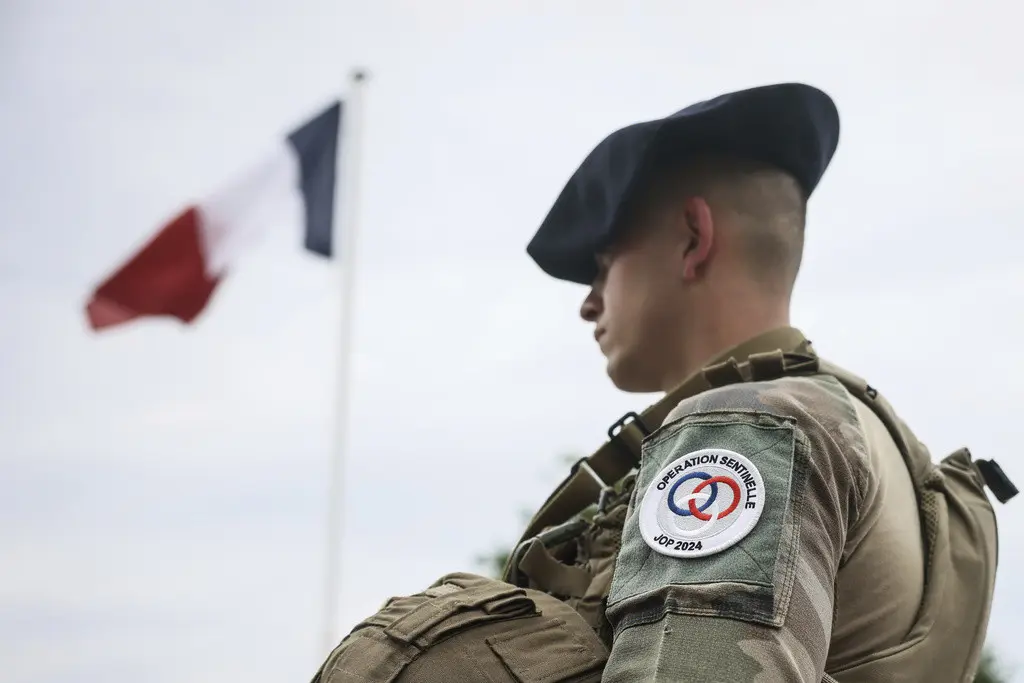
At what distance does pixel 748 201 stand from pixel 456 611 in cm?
114

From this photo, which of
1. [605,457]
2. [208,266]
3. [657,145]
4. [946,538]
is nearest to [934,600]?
[946,538]

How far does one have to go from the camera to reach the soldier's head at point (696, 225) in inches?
103

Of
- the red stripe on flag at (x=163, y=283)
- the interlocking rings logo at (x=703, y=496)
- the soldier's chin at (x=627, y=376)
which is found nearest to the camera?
the interlocking rings logo at (x=703, y=496)

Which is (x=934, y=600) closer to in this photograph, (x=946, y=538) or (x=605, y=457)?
(x=946, y=538)

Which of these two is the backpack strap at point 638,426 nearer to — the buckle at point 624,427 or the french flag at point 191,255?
the buckle at point 624,427

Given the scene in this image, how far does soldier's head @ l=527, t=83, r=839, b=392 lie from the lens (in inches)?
103

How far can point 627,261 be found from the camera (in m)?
2.68

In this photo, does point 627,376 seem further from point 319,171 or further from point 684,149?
point 319,171

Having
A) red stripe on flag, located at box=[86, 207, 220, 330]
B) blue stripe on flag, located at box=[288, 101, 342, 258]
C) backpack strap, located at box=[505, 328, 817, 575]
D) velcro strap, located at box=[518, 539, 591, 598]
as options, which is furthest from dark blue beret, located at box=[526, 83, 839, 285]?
blue stripe on flag, located at box=[288, 101, 342, 258]

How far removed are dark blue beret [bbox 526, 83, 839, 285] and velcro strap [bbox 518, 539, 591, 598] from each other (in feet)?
2.32

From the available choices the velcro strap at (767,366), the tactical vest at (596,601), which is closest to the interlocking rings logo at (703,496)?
the tactical vest at (596,601)

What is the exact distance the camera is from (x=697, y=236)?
2617 mm

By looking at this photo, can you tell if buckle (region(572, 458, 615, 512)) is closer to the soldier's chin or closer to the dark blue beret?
the soldier's chin

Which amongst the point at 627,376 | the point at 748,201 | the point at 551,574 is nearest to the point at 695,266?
the point at 748,201
